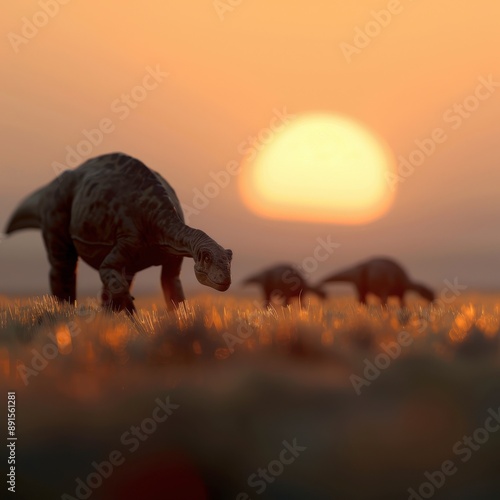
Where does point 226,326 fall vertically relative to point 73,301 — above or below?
above

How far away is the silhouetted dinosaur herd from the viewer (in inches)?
311

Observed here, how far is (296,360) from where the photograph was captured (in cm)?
473

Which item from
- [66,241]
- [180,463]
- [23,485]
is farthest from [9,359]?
[66,241]

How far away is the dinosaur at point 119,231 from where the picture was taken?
8.08 meters

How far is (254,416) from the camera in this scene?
3.88 meters

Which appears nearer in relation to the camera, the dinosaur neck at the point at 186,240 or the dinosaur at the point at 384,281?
the dinosaur neck at the point at 186,240

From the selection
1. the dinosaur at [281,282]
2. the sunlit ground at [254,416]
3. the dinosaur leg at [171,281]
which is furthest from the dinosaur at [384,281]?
the sunlit ground at [254,416]

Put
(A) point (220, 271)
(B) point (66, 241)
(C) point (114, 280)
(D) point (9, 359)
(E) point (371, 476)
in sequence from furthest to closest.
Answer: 1. (B) point (66, 241)
2. (C) point (114, 280)
3. (A) point (220, 271)
4. (D) point (9, 359)
5. (E) point (371, 476)

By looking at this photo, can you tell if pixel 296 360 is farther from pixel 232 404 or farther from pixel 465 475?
pixel 465 475

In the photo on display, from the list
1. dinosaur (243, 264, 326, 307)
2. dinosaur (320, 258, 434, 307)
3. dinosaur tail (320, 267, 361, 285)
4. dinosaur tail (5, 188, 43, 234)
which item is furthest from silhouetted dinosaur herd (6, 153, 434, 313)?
dinosaur tail (320, 267, 361, 285)

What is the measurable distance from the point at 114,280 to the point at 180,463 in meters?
4.72

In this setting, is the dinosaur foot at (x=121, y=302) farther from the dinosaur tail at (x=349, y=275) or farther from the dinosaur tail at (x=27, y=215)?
the dinosaur tail at (x=349, y=275)

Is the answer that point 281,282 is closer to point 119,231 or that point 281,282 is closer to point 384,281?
point 384,281

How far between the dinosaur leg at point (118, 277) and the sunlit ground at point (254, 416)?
3114 millimetres
